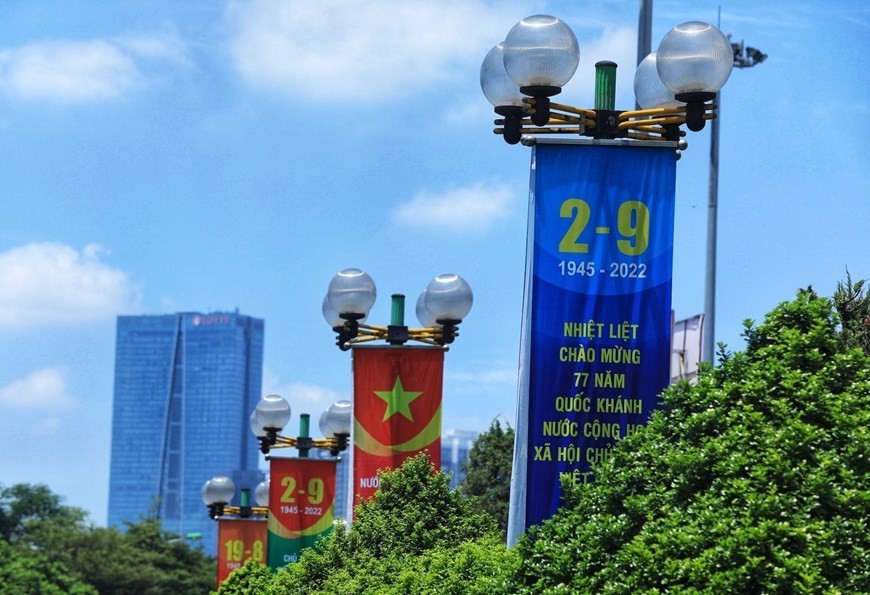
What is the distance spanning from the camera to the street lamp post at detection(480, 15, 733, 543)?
10016 mm

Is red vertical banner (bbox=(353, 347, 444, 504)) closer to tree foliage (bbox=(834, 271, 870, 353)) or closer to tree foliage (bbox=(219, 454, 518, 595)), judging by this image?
tree foliage (bbox=(219, 454, 518, 595))

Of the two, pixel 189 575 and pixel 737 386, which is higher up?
pixel 737 386

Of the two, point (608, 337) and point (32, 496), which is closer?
point (608, 337)

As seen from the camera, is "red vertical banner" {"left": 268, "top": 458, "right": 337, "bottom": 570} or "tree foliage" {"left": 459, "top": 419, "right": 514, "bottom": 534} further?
"tree foliage" {"left": 459, "top": 419, "right": 514, "bottom": 534}

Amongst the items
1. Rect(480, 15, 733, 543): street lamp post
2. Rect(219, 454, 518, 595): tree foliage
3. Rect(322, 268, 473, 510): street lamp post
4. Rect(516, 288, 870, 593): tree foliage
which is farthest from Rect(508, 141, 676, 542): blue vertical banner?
Rect(322, 268, 473, 510): street lamp post

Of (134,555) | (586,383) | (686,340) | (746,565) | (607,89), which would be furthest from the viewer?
(134,555)

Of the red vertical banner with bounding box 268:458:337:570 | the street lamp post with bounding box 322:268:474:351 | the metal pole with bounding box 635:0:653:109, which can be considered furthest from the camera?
the red vertical banner with bounding box 268:458:337:570

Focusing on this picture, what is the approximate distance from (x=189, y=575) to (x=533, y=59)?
6305cm

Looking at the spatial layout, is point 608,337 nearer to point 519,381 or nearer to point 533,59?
point 519,381

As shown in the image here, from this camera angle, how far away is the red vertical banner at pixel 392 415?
1761 centimetres

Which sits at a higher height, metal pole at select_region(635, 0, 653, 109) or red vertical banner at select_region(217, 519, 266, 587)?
metal pole at select_region(635, 0, 653, 109)

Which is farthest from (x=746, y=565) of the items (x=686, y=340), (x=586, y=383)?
(x=686, y=340)

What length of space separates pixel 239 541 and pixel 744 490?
26.3 metres

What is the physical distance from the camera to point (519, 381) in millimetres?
10102
